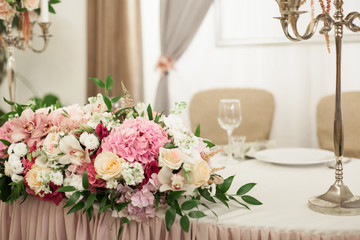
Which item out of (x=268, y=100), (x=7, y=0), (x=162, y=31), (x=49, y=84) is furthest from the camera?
(x=49, y=84)

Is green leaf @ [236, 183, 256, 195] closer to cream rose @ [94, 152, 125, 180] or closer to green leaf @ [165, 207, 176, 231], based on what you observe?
green leaf @ [165, 207, 176, 231]

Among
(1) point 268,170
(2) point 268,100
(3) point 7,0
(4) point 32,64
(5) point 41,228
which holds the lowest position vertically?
(5) point 41,228

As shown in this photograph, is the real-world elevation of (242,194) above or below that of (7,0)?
below

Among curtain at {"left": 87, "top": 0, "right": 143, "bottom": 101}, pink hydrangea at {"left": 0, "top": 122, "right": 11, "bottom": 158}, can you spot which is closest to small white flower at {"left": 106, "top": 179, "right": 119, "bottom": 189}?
pink hydrangea at {"left": 0, "top": 122, "right": 11, "bottom": 158}

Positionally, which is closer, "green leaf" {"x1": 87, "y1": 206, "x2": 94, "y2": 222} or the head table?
the head table

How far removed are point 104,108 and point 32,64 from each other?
10.8ft

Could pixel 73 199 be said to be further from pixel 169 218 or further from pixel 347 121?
pixel 347 121

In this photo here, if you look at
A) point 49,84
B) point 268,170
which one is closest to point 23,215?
point 268,170

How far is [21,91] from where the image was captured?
4496mm

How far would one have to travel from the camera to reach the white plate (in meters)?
1.71

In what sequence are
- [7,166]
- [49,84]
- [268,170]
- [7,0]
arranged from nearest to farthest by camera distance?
1. [7,166]
2. [268,170]
3. [7,0]
4. [49,84]

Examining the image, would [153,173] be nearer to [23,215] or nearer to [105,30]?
[23,215]

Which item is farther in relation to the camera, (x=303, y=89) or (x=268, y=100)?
(x=303, y=89)

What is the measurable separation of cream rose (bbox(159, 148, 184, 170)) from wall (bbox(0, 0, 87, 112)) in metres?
3.01
